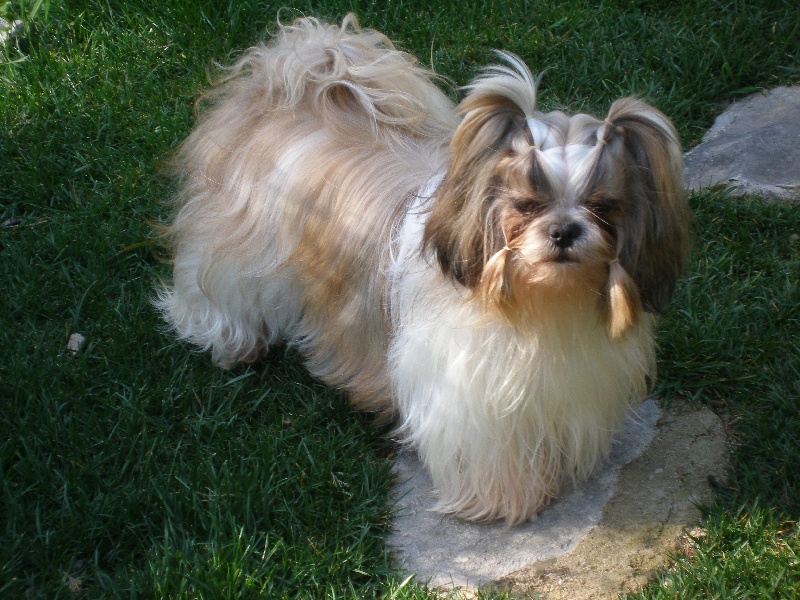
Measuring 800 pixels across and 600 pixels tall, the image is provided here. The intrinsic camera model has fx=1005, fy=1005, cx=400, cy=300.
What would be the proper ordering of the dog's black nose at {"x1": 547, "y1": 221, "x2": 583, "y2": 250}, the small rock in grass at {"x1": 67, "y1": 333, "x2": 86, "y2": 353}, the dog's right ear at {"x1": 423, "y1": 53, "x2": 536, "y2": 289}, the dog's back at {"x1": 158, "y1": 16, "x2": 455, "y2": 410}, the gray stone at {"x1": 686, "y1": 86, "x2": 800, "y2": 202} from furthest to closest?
the gray stone at {"x1": 686, "y1": 86, "x2": 800, "y2": 202}, the small rock in grass at {"x1": 67, "y1": 333, "x2": 86, "y2": 353}, the dog's back at {"x1": 158, "y1": 16, "x2": 455, "y2": 410}, the dog's right ear at {"x1": 423, "y1": 53, "x2": 536, "y2": 289}, the dog's black nose at {"x1": 547, "y1": 221, "x2": 583, "y2": 250}

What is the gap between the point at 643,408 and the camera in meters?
3.45

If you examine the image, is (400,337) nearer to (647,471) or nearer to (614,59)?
(647,471)

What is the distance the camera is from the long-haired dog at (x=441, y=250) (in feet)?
8.02

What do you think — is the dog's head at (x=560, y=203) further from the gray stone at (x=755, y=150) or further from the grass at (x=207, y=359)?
the gray stone at (x=755, y=150)

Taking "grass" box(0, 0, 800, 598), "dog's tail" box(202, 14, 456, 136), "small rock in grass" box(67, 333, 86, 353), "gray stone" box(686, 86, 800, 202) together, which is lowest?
"small rock in grass" box(67, 333, 86, 353)

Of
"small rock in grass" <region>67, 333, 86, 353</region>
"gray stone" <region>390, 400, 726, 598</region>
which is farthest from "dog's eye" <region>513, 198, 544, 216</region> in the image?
"small rock in grass" <region>67, 333, 86, 353</region>

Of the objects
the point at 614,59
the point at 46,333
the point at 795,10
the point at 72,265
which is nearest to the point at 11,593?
the point at 46,333

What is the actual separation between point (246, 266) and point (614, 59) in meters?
2.42

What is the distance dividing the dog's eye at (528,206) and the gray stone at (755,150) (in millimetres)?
2086

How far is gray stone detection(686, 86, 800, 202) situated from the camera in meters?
4.30

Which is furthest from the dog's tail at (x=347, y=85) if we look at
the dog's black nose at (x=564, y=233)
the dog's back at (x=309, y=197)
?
the dog's black nose at (x=564, y=233)

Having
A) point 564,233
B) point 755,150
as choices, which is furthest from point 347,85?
point 755,150

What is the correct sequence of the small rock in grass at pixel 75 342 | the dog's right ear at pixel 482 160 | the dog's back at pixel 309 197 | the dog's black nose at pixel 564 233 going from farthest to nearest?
1. the small rock in grass at pixel 75 342
2. the dog's back at pixel 309 197
3. the dog's right ear at pixel 482 160
4. the dog's black nose at pixel 564 233

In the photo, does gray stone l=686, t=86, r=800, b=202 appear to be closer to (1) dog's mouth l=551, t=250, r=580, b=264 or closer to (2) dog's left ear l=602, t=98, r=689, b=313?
(2) dog's left ear l=602, t=98, r=689, b=313
